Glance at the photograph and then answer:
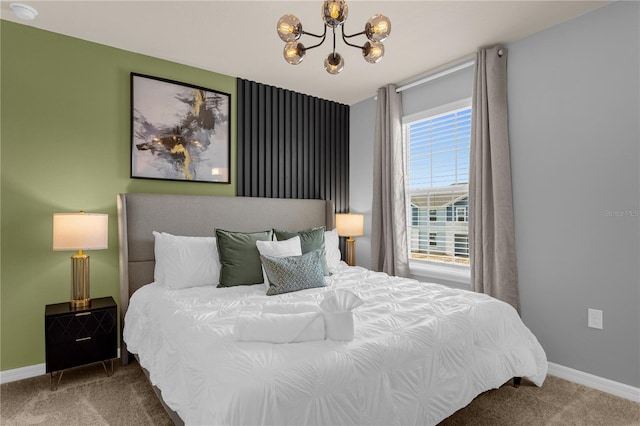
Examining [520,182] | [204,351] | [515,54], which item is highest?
[515,54]

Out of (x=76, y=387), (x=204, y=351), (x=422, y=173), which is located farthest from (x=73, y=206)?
(x=422, y=173)

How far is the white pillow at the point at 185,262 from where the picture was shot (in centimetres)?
261

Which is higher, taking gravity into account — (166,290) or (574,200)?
(574,200)

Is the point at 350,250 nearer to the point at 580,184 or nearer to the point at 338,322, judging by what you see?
the point at 580,184

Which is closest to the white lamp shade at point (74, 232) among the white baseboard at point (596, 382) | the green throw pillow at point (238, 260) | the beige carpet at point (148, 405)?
the green throw pillow at point (238, 260)

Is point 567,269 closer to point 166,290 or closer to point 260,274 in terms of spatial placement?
point 260,274

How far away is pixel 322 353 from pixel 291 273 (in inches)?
43.2

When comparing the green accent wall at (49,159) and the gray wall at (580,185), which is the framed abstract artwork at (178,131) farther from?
the gray wall at (580,185)

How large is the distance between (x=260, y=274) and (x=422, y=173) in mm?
2116

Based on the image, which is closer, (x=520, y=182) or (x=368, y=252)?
(x=520, y=182)

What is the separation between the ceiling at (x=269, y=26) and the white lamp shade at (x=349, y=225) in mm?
1613

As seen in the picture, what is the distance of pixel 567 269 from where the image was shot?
2586 millimetres

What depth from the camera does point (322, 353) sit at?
4.52 feet

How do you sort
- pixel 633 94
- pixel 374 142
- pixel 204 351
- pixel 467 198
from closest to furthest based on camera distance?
pixel 204 351 < pixel 633 94 < pixel 467 198 < pixel 374 142
